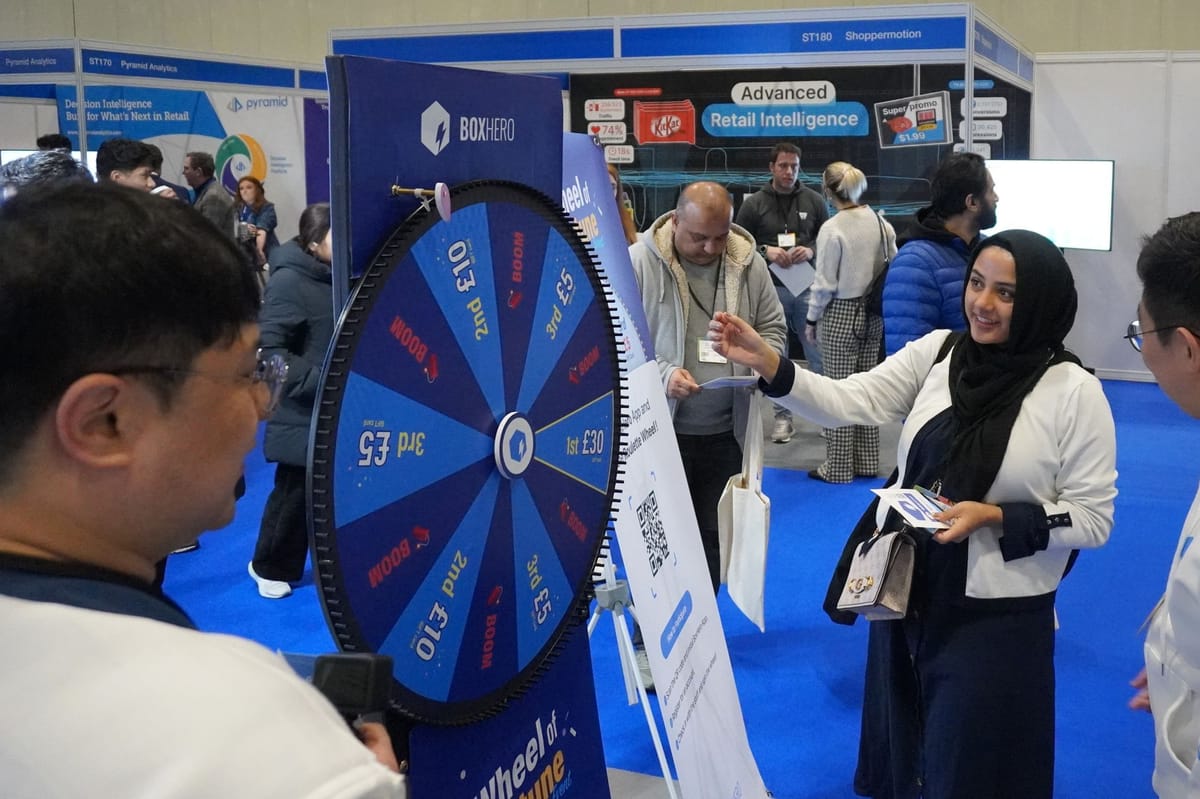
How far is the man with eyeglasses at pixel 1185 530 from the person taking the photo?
1.68 m

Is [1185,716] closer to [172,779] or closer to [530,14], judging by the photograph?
[172,779]

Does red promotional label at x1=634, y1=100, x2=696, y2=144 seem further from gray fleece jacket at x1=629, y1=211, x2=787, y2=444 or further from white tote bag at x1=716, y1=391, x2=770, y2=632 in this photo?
white tote bag at x1=716, y1=391, x2=770, y2=632

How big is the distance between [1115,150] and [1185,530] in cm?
813

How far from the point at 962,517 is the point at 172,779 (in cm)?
193

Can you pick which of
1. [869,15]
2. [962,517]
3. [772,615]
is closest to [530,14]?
[869,15]

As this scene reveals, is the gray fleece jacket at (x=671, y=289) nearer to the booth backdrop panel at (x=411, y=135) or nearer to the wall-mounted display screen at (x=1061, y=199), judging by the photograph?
the booth backdrop panel at (x=411, y=135)

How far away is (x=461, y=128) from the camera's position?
58.1 inches

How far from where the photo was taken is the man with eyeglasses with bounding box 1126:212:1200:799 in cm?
168

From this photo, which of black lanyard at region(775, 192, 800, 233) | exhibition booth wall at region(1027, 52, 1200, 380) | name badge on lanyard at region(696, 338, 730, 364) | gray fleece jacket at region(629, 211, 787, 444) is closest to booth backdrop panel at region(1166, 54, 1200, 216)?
exhibition booth wall at region(1027, 52, 1200, 380)

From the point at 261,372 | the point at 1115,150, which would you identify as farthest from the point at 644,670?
the point at 1115,150

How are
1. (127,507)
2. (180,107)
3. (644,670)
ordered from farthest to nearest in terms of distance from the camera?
(180,107) < (644,670) < (127,507)

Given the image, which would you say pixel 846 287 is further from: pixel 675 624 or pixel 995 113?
pixel 675 624

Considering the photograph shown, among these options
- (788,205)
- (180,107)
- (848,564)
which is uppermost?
(180,107)

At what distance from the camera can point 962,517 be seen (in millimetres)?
2260
